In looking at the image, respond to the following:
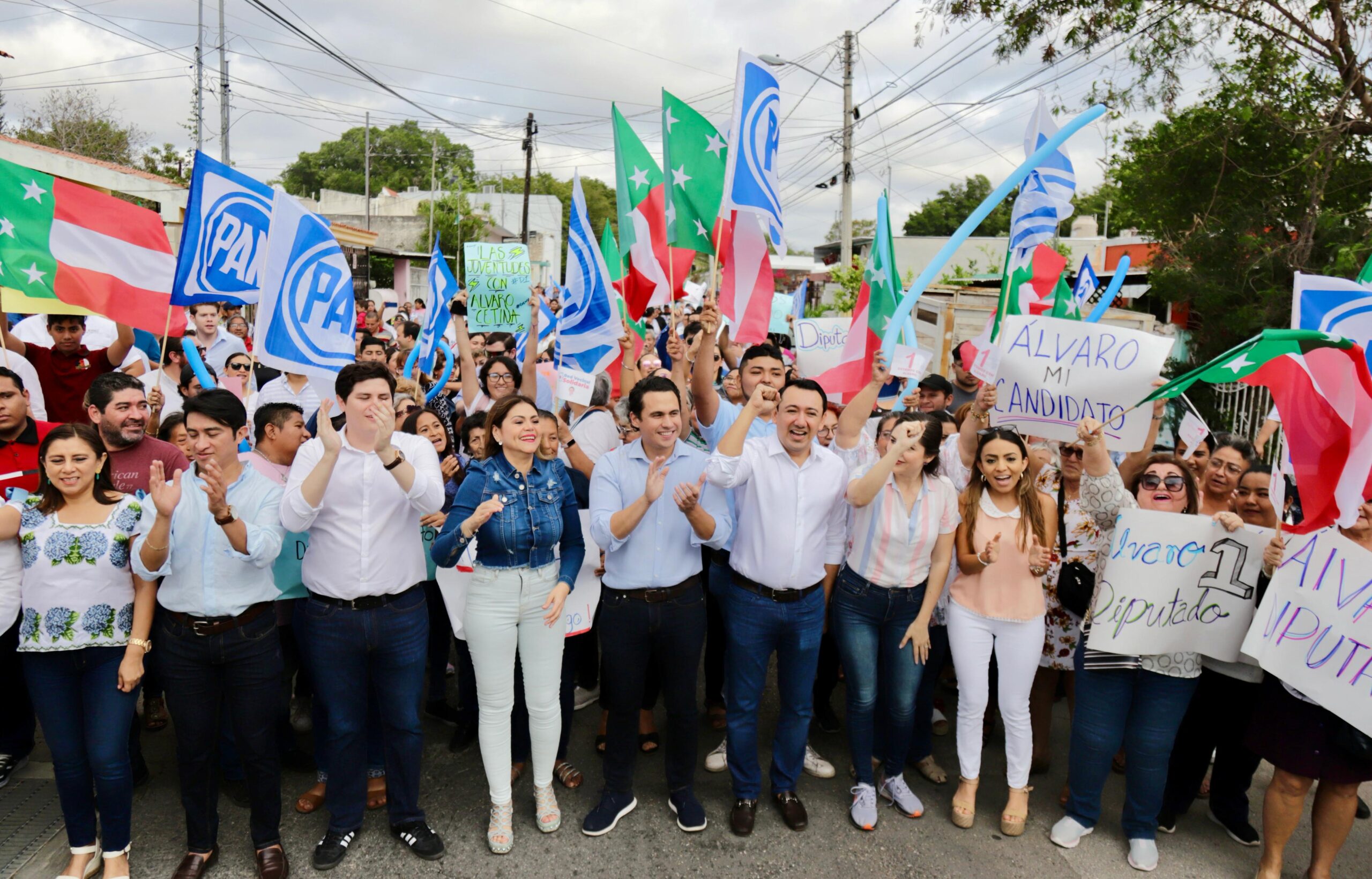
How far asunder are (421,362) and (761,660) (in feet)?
15.5

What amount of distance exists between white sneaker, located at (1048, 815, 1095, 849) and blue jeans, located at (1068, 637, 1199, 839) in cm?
3

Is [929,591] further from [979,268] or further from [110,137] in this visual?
[110,137]

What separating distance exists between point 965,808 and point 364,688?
2742 millimetres

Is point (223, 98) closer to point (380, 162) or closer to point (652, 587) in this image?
point (652, 587)

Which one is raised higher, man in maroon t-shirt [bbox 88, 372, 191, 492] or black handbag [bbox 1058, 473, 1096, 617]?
man in maroon t-shirt [bbox 88, 372, 191, 492]

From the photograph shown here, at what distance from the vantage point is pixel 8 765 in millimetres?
4328

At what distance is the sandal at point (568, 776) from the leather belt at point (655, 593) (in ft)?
3.44

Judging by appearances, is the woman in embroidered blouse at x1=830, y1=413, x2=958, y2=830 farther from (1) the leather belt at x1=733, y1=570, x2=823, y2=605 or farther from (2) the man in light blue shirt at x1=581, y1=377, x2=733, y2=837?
(2) the man in light blue shirt at x1=581, y1=377, x2=733, y2=837

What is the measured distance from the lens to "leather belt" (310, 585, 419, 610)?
12.0ft

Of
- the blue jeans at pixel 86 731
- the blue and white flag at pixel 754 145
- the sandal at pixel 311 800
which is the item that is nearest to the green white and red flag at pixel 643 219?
the blue and white flag at pixel 754 145

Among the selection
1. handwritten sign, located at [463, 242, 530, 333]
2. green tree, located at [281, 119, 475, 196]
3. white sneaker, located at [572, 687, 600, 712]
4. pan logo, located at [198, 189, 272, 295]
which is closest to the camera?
pan logo, located at [198, 189, 272, 295]

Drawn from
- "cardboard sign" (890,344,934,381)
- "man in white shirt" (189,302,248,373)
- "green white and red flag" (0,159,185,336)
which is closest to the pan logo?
"green white and red flag" (0,159,185,336)

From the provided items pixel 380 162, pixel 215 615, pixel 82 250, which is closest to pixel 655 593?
pixel 215 615

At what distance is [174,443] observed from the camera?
14.8ft
